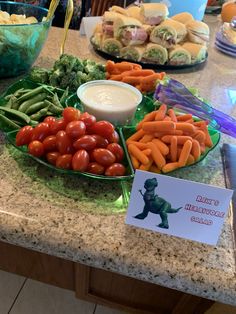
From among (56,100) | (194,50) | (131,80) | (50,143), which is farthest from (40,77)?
(194,50)

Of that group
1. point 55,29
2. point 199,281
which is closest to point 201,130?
point 199,281

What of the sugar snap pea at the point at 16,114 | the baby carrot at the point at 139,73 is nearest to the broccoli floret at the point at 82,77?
the baby carrot at the point at 139,73

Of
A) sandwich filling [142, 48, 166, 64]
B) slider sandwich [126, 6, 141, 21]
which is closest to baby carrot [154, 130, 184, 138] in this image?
sandwich filling [142, 48, 166, 64]

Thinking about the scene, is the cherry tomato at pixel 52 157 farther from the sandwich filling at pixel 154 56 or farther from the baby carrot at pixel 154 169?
the sandwich filling at pixel 154 56

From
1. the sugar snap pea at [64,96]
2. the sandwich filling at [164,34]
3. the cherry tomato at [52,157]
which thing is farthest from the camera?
the sandwich filling at [164,34]

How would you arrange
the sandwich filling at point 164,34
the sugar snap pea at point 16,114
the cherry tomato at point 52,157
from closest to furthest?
the cherry tomato at point 52,157, the sugar snap pea at point 16,114, the sandwich filling at point 164,34

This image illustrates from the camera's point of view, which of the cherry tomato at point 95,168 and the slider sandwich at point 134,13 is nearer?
the cherry tomato at point 95,168

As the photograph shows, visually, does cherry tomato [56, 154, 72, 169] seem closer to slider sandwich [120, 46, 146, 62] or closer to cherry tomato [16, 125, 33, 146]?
cherry tomato [16, 125, 33, 146]

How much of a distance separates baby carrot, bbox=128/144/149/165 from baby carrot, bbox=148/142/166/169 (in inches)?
0.7

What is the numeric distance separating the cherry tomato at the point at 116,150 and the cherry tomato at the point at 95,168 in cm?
4

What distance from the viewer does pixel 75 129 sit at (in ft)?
2.02

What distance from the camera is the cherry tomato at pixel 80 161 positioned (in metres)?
0.60

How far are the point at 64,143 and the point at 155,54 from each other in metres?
0.70

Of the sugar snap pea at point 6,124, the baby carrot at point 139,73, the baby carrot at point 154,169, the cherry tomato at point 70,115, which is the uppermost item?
the cherry tomato at point 70,115
